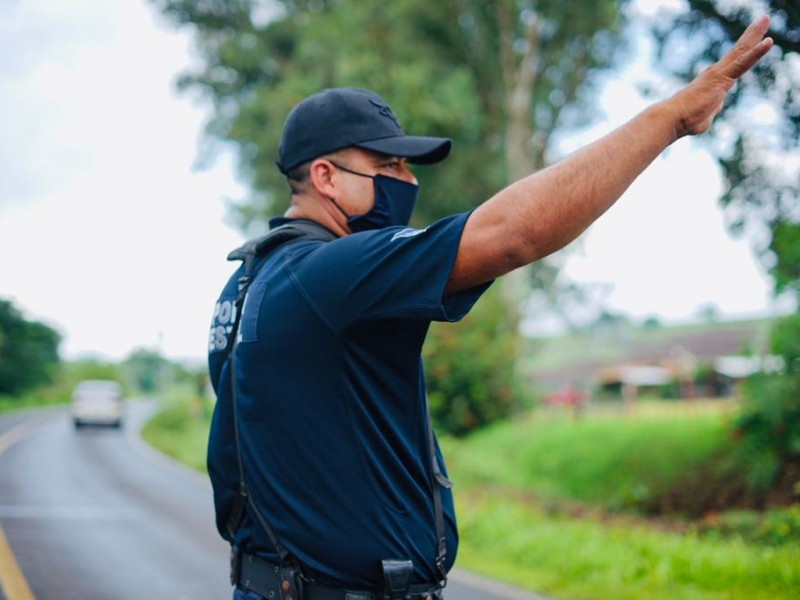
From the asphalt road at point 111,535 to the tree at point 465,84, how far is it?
22.8 ft

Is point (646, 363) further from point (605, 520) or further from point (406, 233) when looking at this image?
point (406, 233)

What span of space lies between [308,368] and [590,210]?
68 centimetres

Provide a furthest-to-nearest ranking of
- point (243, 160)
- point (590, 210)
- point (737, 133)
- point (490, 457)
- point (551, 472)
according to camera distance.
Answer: point (243, 160)
point (490, 457)
point (551, 472)
point (737, 133)
point (590, 210)

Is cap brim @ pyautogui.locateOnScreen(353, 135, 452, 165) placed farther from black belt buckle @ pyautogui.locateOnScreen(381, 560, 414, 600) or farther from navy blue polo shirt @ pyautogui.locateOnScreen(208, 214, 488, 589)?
black belt buckle @ pyautogui.locateOnScreen(381, 560, 414, 600)

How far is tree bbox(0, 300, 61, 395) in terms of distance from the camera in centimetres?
6481

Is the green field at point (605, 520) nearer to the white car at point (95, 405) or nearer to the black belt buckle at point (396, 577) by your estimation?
the black belt buckle at point (396, 577)

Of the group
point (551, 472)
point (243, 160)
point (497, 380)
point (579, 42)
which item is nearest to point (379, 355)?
point (551, 472)

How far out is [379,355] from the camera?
2.04 meters

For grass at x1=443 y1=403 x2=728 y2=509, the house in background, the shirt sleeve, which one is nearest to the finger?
the shirt sleeve

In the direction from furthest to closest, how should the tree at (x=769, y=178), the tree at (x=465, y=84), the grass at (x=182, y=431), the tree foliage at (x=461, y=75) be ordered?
the grass at (x=182, y=431) < the tree foliage at (x=461, y=75) < the tree at (x=465, y=84) < the tree at (x=769, y=178)

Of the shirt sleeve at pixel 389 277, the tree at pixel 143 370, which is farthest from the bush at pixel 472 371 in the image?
the tree at pixel 143 370

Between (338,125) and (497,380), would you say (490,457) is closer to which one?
(497,380)

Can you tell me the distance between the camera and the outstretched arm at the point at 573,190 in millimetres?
1814

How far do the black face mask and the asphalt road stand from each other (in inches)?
255
